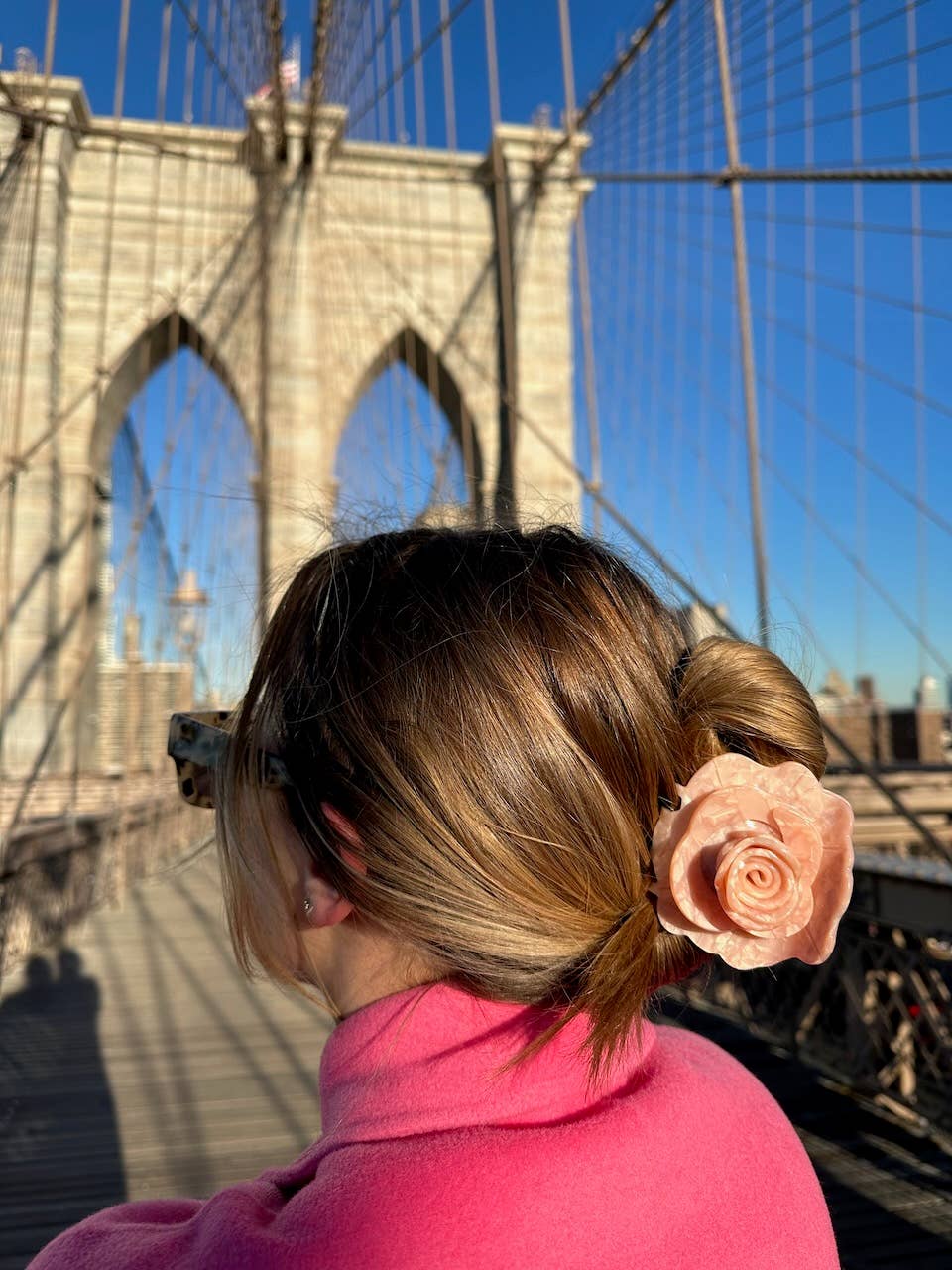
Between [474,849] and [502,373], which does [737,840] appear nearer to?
[474,849]

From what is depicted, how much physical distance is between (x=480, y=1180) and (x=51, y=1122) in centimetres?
202

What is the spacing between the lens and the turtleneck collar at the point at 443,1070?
1.13ft

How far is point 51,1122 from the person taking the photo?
1975 millimetres

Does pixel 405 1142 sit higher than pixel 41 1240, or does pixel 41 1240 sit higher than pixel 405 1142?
pixel 405 1142

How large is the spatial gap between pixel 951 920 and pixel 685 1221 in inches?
57.8

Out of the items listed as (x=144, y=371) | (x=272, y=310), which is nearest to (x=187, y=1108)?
(x=272, y=310)

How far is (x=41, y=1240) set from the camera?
150 cm

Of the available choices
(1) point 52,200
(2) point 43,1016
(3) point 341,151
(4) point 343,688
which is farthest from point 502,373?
(4) point 343,688

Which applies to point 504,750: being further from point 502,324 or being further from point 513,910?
point 502,324

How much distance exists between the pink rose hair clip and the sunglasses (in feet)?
0.73

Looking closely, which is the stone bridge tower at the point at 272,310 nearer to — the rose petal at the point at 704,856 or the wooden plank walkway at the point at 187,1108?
the wooden plank walkway at the point at 187,1108

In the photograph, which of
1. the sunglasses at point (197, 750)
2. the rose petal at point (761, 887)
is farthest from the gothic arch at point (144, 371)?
the rose petal at point (761, 887)

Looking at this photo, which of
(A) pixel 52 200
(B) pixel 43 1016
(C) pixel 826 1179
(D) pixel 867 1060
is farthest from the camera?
(A) pixel 52 200

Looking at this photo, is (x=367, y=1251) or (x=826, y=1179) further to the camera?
(x=826, y=1179)
